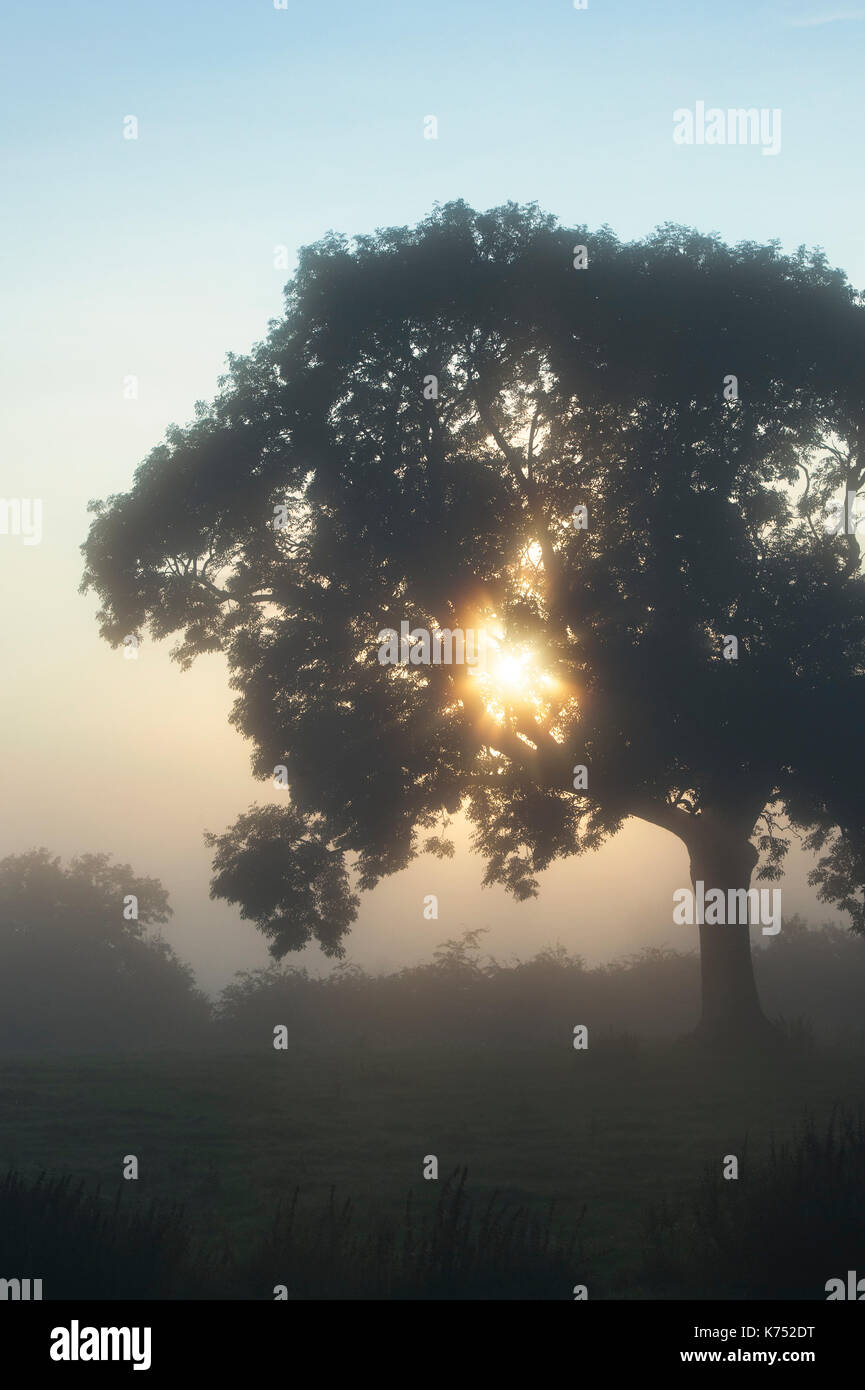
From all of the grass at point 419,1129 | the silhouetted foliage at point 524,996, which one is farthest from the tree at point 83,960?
the grass at point 419,1129

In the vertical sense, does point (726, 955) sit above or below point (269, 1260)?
above

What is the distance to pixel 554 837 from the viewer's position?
25688 millimetres

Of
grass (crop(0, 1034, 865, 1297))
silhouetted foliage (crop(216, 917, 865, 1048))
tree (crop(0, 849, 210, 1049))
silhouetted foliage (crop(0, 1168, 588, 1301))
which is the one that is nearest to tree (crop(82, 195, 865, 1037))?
grass (crop(0, 1034, 865, 1297))

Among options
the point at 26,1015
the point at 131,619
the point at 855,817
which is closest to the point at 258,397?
the point at 131,619

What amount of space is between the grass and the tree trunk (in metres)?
1.24

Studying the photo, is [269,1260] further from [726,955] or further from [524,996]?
[524,996]

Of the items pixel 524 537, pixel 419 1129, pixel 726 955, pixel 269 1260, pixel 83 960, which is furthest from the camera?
pixel 83 960

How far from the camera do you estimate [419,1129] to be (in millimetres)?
17562

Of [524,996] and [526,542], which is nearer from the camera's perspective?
[526,542]

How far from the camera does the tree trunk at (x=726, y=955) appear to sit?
2616cm

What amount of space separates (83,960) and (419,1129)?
154 ft

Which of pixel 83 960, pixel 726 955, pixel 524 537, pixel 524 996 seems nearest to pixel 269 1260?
pixel 524 537

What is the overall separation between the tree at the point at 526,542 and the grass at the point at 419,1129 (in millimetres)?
3977
